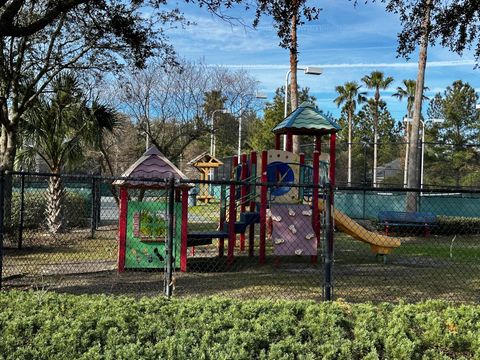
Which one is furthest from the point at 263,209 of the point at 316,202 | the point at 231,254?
the point at 316,202

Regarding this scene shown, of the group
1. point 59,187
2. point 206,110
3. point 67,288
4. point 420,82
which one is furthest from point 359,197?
point 67,288

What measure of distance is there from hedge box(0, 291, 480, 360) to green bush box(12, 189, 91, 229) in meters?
9.57

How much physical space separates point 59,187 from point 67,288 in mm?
7067

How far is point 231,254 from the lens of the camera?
33.7 ft

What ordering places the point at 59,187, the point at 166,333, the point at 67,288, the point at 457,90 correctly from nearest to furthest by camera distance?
the point at 166,333 < the point at 67,288 < the point at 59,187 < the point at 457,90

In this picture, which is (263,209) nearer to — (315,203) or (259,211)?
(259,211)

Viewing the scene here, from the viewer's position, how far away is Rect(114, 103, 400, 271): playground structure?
9.35 metres

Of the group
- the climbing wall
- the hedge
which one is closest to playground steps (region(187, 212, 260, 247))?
the climbing wall

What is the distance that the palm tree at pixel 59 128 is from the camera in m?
13.9

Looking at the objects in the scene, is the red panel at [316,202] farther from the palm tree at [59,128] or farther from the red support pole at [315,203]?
the palm tree at [59,128]

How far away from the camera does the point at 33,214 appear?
14.7 m

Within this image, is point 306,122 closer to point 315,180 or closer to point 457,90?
point 315,180

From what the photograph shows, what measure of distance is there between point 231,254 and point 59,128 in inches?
253

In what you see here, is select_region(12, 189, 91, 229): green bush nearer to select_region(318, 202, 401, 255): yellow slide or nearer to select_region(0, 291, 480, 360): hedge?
select_region(318, 202, 401, 255): yellow slide
